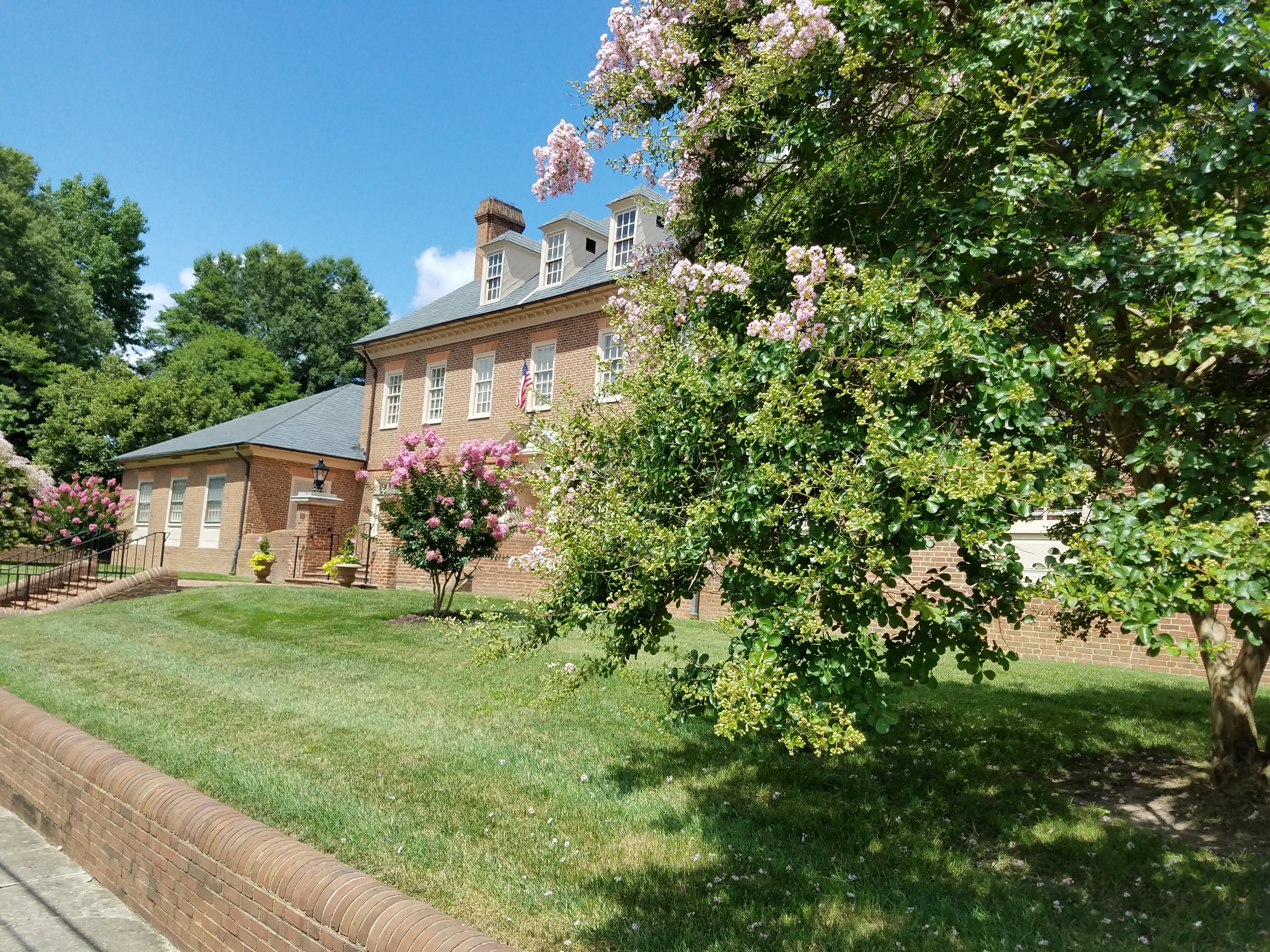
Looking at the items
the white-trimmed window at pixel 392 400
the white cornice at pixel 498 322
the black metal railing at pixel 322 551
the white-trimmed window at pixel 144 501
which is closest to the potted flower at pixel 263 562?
the black metal railing at pixel 322 551

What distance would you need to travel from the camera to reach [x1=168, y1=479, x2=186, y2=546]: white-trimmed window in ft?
93.0

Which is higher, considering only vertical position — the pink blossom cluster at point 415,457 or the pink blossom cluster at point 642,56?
the pink blossom cluster at point 642,56

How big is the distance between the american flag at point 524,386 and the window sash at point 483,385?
1398mm

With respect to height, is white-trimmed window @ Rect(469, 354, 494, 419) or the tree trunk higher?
white-trimmed window @ Rect(469, 354, 494, 419)

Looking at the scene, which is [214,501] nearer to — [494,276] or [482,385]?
[482,385]

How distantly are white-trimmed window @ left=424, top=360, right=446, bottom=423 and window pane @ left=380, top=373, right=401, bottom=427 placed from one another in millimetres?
1491

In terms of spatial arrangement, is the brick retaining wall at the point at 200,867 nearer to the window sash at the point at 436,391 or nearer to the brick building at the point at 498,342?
the brick building at the point at 498,342

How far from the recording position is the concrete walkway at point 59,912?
13.8 feet

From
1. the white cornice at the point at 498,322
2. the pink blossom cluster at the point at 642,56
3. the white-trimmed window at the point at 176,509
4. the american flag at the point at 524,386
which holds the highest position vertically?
the white cornice at the point at 498,322

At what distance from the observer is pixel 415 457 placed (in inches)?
526

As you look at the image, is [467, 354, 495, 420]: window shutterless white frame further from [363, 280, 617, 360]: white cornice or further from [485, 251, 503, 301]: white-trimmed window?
[485, 251, 503, 301]: white-trimmed window

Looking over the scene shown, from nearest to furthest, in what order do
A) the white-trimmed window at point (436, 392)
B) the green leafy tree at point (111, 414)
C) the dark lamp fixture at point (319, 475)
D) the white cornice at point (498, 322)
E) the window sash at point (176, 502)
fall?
the white cornice at point (498, 322), the dark lamp fixture at point (319, 475), the white-trimmed window at point (436, 392), the window sash at point (176, 502), the green leafy tree at point (111, 414)

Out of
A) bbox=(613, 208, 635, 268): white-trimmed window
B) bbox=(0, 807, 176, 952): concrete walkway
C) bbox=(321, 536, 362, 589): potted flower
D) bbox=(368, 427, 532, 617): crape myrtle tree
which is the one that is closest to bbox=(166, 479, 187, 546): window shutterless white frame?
bbox=(321, 536, 362, 589): potted flower

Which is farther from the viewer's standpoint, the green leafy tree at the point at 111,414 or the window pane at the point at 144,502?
the green leafy tree at the point at 111,414
